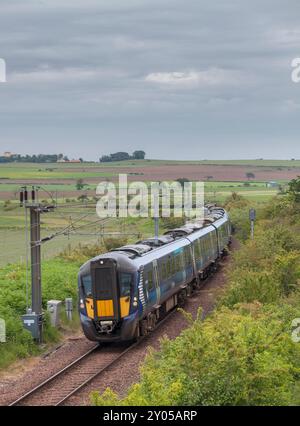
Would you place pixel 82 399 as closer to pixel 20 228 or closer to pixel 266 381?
pixel 266 381

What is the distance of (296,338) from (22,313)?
1352 centimetres

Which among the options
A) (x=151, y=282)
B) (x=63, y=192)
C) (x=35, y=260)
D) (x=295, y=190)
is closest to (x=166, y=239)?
(x=151, y=282)

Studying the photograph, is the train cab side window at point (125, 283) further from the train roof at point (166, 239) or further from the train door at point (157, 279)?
the train door at point (157, 279)

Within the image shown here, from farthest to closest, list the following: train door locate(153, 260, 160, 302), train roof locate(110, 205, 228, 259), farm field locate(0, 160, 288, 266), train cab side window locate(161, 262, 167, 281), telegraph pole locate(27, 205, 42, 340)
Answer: farm field locate(0, 160, 288, 266)
train cab side window locate(161, 262, 167, 281)
train door locate(153, 260, 160, 302)
train roof locate(110, 205, 228, 259)
telegraph pole locate(27, 205, 42, 340)

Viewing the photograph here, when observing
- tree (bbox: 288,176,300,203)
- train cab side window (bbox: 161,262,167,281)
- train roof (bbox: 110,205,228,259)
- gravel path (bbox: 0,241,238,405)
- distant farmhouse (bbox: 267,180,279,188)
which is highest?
tree (bbox: 288,176,300,203)

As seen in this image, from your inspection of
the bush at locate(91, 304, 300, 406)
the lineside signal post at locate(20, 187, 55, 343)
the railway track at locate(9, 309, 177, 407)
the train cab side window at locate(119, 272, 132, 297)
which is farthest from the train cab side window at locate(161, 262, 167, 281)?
the bush at locate(91, 304, 300, 406)

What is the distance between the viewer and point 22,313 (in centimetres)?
2866

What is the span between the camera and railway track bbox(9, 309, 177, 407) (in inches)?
763

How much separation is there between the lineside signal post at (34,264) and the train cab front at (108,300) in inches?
88.8

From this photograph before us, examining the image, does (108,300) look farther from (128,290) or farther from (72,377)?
(72,377)

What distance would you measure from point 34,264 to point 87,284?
9.95 feet

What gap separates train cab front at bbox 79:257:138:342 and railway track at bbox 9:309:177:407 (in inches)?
27.7

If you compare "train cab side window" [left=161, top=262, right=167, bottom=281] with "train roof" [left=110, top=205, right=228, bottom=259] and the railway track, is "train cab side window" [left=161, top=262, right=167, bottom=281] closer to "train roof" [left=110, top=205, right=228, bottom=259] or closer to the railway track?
"train roof" [left=110, top=205, right=228, bottom=259]

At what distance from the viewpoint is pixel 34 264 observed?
27047 millimetres
